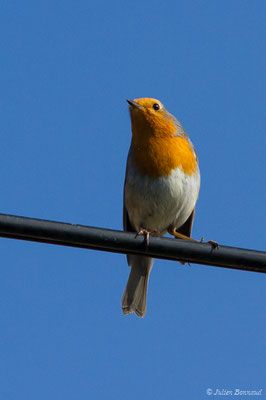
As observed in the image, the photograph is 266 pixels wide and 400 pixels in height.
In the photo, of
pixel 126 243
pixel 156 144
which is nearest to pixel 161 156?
pixel 156 144

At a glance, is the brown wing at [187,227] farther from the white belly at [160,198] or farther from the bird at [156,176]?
the white belly at [160,198]

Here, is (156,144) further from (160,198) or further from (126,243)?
(126,243)

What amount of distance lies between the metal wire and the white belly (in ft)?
8.34

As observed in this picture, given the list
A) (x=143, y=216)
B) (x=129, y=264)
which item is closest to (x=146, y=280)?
(x=129, y=264)

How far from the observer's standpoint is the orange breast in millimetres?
6121

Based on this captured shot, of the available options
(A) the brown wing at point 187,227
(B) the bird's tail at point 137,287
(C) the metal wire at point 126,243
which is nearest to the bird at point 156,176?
(B) the bird's tail at point 137,287

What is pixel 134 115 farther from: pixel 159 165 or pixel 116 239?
pixel 116 239

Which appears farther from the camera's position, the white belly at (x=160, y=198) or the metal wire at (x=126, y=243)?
the white belly at (x=160, y=198)

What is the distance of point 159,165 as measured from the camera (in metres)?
6.12

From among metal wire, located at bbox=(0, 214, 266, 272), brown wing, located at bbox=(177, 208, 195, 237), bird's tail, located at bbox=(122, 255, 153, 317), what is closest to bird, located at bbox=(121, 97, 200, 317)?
bird's tail, located at bbox=(122, 255, 153, 317)

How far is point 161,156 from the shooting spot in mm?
6145

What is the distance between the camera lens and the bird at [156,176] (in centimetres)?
614

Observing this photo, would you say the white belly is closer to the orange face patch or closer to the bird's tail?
the orange face patch

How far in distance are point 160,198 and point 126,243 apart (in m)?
2.68
